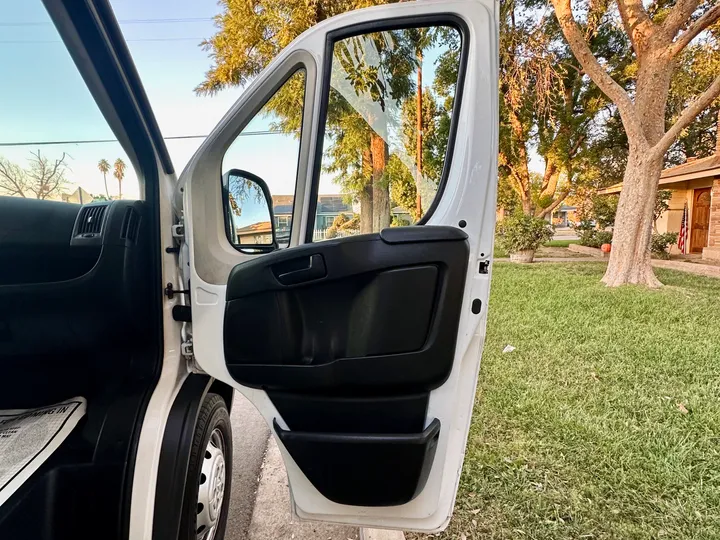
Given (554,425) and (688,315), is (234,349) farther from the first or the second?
(688,315)

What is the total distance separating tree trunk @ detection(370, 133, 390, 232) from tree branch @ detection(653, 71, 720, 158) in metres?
7.58

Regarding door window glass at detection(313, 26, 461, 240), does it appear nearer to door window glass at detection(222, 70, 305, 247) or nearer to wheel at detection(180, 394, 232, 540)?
door window glass at detection(222, 70, 305, 247)

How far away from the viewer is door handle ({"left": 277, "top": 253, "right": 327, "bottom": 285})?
1281 millimetres

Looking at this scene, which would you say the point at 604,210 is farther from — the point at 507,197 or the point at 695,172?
the point at 507,197

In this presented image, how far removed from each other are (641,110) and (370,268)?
8.47m

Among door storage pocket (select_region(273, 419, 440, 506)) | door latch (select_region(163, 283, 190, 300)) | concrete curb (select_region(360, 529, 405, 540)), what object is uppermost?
door latch (select_region(163, 283, 190, 300))

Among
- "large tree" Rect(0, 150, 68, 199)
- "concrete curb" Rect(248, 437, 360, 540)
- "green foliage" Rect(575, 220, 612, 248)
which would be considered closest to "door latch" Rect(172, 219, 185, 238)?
"large tree" Rect(0, 150, 68, 199)

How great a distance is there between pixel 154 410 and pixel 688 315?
6650 mm

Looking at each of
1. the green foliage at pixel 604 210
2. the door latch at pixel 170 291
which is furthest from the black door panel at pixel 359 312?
the green foliage at pixel 604 210

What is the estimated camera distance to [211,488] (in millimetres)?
1639

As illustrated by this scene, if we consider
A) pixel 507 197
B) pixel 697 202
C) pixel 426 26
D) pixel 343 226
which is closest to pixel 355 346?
pixel 343 226

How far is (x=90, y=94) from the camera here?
1.34 metres

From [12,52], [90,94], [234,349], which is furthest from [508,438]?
[12,52]

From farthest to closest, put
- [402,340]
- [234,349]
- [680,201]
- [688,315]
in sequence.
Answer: [680,201] → [688,315] → [234,349] → [402,340]
